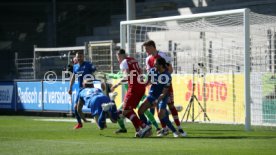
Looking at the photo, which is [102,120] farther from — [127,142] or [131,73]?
[127,142]

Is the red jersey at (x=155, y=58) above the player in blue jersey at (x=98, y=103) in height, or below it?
above

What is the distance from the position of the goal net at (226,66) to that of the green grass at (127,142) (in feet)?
4.60

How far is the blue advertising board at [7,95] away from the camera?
107 feet

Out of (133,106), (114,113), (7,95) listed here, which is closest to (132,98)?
(133,106)

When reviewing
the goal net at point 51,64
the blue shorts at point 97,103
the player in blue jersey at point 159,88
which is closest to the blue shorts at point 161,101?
the player in blue jersey at point 159,88

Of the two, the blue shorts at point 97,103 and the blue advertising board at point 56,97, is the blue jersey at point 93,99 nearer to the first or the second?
the blue shorts at point 97,103

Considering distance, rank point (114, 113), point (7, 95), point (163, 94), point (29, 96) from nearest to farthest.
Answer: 1. point (163, 94)
2. point (114, 113)
3. point (29, 96)
4. point (7, 95)

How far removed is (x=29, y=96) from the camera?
31.7 metres

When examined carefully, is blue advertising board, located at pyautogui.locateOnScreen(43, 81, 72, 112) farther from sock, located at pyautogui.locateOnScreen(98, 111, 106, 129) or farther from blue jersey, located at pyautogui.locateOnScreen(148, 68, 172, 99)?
blue jersey, located at pyautogui.locateOnScreen(148, 68, 172, 99)

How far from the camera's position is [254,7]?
34.3m

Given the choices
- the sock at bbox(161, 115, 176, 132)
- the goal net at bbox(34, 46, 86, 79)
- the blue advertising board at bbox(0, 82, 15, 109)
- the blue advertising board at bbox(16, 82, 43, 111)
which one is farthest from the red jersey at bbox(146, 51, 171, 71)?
the blue advertising board at bbox(0, 82, 15, 109)

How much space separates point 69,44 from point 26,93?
45.7 feet

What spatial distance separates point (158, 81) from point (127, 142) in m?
2.26

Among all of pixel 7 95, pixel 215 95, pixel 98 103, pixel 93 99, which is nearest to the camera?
pixel 98 103
